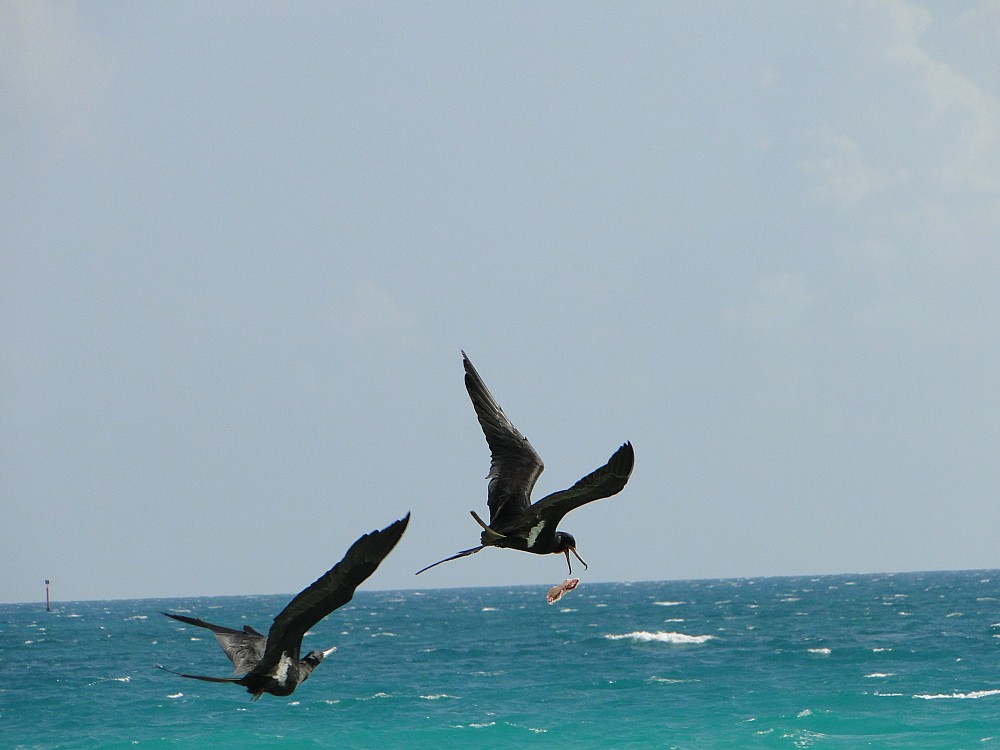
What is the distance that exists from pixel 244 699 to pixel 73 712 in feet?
24.6

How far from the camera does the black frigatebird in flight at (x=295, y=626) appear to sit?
10.2m

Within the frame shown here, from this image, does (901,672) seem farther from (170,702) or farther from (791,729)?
(170,702)

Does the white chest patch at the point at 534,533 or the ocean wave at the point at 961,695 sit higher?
the white chest patch at the point at 534,533

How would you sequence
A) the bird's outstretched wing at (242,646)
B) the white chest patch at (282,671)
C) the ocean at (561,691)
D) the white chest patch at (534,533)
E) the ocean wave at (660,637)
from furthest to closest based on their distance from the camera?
the ocean wave at (660,637)
the ocean at (561,691)
the white chest patch at (534,533)
the bird's outstretched wing at (242,646)
the white chest patch at (282,671)

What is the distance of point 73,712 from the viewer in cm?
5284

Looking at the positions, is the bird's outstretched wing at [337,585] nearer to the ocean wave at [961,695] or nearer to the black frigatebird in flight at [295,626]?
the black frigatebird in flight at [295,626]

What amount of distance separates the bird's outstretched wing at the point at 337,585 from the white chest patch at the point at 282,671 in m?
0.37

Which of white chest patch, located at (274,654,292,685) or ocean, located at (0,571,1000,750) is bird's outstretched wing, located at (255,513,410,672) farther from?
A: ocean, located at (0,571,1000,750)

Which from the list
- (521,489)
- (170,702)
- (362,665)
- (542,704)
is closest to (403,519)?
(521,489)

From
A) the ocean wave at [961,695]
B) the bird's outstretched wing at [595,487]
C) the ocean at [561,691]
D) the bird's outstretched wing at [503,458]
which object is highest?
the bird's outstretched wing at [503,458]

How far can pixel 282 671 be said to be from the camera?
1250cm

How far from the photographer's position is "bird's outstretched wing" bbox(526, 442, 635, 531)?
440 inches

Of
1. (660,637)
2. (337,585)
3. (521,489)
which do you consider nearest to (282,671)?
(337,585)

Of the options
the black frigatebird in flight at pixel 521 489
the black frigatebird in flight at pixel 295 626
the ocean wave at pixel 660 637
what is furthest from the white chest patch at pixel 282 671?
the ocean wave at pixel 660 637
